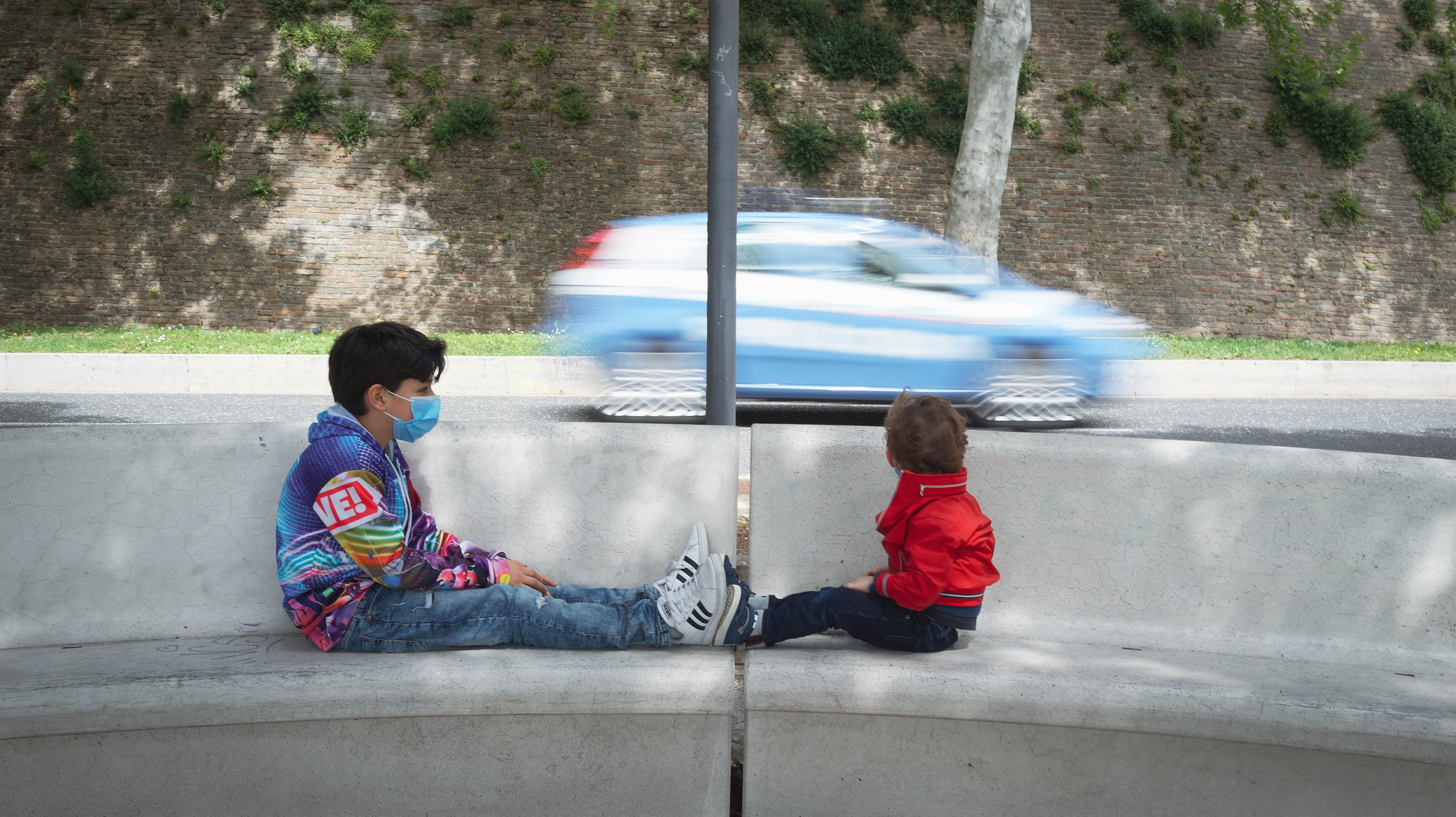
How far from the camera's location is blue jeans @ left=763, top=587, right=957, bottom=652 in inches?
92.9

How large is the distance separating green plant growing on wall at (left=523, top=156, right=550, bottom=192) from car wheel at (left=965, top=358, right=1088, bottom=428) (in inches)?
359

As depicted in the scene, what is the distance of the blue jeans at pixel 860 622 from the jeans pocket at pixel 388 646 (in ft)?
2.84

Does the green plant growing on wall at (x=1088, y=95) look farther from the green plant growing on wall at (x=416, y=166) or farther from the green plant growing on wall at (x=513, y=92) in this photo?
the green plant growing on wall at (x=416, y=166)

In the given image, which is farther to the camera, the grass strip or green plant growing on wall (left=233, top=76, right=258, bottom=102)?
green plant growing on wall (left=233, top=76, right=258, bottom=102)

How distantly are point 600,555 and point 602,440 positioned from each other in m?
0.34

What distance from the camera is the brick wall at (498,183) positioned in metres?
13.5

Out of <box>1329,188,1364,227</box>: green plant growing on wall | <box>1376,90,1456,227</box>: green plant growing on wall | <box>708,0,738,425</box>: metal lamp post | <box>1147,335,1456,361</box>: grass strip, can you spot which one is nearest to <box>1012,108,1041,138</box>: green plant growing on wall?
<box>1147,335,1456,361</box>: grass strip

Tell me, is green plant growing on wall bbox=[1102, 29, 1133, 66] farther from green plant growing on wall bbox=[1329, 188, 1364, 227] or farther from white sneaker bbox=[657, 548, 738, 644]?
white sneaker bbox=[657, 548, 738, 644]

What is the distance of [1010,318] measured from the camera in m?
6.71

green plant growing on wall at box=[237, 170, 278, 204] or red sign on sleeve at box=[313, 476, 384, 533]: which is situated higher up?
green plant growing on wall at box=[237, 170, 278, 204]

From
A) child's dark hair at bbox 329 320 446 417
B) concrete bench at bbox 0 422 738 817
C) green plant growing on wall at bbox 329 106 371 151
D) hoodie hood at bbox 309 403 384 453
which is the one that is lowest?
concrete bench at bbox 0 422 738 817

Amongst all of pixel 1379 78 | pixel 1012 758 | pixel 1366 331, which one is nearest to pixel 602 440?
pixel 1012 758

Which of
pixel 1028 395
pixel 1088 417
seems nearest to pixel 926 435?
pixel 1028 395

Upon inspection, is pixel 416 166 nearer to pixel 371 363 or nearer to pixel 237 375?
pixel 237 375
